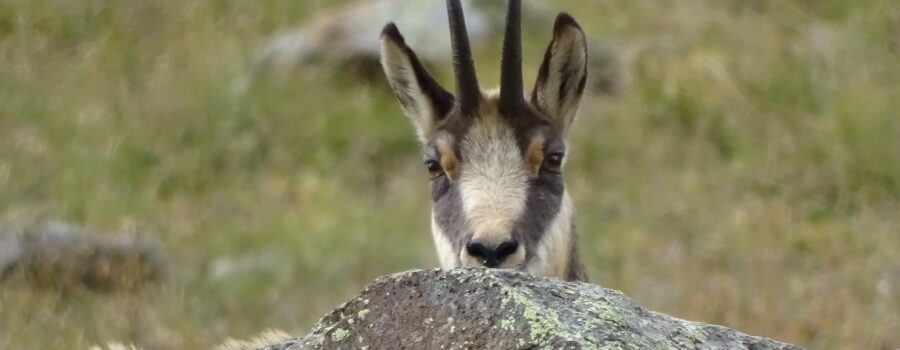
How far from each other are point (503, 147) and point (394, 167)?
276 inches

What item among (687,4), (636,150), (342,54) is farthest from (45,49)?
(687,4)

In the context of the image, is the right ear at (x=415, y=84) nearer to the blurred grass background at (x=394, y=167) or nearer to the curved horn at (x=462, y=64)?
the curved horn at (x=462, y=64)

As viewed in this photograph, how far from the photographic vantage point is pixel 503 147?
644 centimetres

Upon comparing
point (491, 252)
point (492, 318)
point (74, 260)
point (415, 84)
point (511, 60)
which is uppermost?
point (74, 260)

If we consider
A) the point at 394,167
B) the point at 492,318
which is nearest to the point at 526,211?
the point at 492,318

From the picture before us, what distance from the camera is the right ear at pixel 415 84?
6.90 m

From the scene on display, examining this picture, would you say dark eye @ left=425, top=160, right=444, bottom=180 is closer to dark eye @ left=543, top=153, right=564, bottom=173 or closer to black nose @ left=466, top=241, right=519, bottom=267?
dark eye @ left=543, top=153, right=564, bottom=173

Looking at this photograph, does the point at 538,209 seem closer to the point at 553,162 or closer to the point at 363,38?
the point at 553,162

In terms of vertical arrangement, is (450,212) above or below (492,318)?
above

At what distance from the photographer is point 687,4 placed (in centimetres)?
1625

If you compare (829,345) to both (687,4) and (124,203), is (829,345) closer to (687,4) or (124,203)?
(124,203)

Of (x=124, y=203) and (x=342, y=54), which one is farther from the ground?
(x=342, y=54)

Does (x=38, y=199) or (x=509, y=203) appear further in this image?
(x=38, y=199)

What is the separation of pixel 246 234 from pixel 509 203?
235 inches
